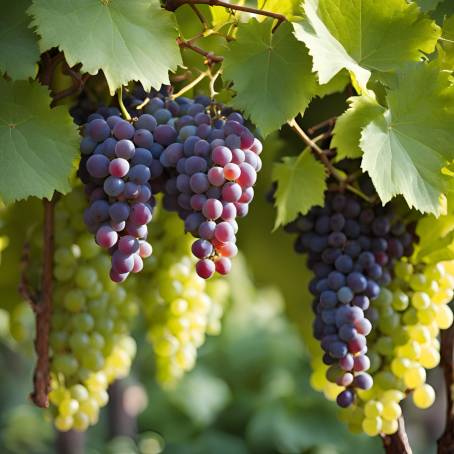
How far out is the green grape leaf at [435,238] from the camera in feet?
3.00

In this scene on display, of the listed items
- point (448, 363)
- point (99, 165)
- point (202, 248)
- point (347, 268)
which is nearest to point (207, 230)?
point (202, 248)

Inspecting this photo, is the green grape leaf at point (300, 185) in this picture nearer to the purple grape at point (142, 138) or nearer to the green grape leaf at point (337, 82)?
the green grape leaf at point (337, 82)

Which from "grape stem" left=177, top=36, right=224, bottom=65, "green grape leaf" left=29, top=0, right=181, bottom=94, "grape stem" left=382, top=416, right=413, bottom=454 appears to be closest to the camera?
"green grape leaf" left=29, top=0, right=181, bottom=94

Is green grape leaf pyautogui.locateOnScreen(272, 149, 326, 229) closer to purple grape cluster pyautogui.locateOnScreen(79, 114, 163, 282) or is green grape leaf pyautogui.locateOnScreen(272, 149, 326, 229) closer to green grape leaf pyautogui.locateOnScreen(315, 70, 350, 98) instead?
green grape leaf pyautogui.locateOnScreen(315, 70, 350, 98)

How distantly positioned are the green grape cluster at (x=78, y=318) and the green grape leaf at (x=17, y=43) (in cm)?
26

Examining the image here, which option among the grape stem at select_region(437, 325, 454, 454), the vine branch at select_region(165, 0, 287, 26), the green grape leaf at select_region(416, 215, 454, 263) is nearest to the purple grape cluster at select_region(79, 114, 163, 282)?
the vine branch at select_region(165, 0, 287, 26)

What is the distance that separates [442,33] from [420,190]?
0.18 meters

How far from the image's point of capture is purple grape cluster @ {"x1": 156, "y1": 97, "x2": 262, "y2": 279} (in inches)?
29.3

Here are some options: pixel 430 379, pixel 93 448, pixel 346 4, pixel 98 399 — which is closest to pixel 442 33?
pixel 346 4

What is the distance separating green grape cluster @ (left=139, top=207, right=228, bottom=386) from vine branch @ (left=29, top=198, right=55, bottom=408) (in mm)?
130

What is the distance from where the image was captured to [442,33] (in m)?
0.84

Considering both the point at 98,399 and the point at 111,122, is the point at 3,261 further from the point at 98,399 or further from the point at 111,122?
the point at 111,122

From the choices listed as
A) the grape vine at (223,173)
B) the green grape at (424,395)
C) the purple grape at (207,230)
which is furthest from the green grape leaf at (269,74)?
the green grape at (424,395)

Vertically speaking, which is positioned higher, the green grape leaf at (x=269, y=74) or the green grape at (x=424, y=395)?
the green grape leaf at (x=269, y=74)
